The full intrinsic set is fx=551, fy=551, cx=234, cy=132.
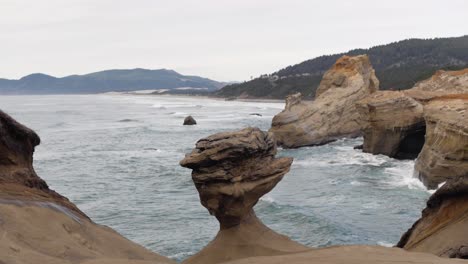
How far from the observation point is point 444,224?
35.1 feet

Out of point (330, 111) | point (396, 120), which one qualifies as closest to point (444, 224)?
point (396, 120)

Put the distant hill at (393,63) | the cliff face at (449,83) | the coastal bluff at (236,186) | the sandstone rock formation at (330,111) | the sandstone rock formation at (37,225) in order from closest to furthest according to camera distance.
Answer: the sandstone rock formation at (37,225), the coastal bluff at (236,186), the cliff face at (449,83), the sandstone rock formation at (330,111), the distant hill at (393,63)

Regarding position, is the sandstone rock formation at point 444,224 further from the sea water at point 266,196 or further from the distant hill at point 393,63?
the distant hill at point 393,63

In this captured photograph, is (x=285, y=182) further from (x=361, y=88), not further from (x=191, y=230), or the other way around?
(x=361, y=88)

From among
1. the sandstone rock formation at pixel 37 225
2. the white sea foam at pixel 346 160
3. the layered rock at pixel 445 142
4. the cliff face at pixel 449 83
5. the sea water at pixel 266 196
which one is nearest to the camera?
the sandstone rock formation at pixel 37 225

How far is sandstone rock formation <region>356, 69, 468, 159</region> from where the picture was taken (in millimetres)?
28875

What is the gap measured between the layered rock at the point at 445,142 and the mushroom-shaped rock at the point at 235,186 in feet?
27.1

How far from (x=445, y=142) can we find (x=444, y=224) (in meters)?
8.88

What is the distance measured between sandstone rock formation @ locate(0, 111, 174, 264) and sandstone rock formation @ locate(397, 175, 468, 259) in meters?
5.07

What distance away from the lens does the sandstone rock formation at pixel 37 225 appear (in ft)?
24.3

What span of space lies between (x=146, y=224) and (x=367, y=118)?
17.5 m

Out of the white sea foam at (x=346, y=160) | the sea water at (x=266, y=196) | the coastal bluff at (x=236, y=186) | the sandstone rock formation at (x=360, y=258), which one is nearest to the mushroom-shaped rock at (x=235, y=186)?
the coastal bluff at (x=236, y=186)

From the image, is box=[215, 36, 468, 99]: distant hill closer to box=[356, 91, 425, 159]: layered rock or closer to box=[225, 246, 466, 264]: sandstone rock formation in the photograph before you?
box=[356, 91, 425, 159]: layered rock

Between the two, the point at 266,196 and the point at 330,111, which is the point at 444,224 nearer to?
the point at 266,196
